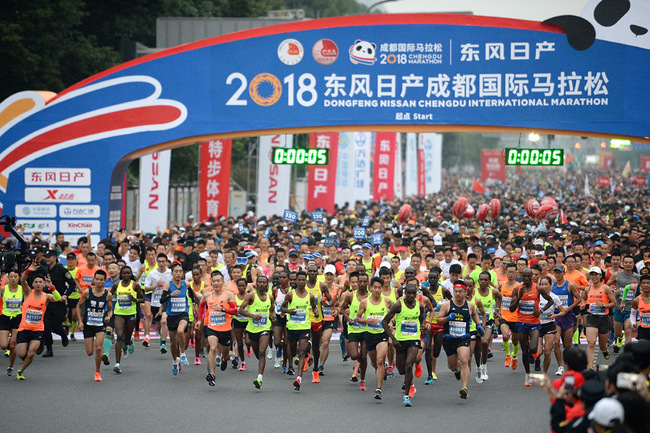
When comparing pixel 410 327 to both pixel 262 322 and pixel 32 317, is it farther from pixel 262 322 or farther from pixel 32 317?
pixel 32 317

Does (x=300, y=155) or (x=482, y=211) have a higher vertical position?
(x=300, y=155)

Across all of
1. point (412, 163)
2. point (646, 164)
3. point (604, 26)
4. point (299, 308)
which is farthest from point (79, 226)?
point (646, 164)

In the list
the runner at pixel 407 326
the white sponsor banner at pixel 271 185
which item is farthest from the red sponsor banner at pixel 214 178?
the runner at pixel 407 326

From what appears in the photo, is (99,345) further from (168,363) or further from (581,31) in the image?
(581,31)

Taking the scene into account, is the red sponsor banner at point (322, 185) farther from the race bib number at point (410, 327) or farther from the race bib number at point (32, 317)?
the race bib number at point (410, 327)

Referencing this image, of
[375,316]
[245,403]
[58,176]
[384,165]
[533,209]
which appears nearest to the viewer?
[245,403]

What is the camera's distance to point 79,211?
23625mm

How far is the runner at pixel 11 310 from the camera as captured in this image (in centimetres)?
1522

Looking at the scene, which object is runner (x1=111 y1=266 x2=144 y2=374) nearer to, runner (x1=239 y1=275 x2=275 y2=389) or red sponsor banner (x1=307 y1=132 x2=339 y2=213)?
runner (x1=239 y1=275 x2=275 y2=389)

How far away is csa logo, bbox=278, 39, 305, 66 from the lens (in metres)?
23.4

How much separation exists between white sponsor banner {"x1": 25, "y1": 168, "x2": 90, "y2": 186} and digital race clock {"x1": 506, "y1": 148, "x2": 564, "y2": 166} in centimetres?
1091

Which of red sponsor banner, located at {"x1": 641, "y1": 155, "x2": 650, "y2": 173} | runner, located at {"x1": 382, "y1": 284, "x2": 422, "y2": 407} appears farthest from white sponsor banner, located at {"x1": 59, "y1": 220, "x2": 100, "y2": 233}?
red sponsor banner, located at {"x1": 641, "y1": 155, "x2": 650, "y2": 173}

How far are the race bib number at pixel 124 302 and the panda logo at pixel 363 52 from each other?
9988 millimetres

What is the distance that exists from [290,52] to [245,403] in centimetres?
1243
